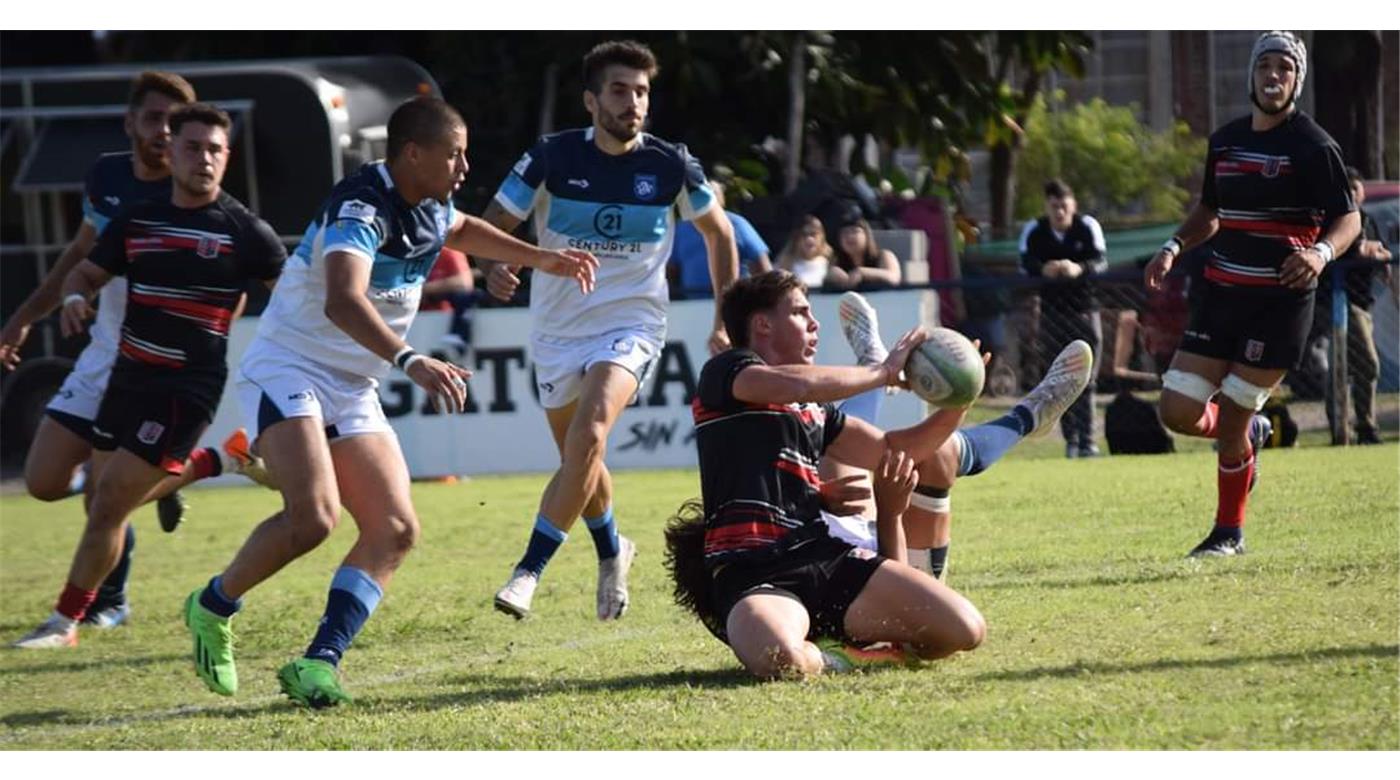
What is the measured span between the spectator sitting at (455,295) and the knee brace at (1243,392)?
26.2 ft

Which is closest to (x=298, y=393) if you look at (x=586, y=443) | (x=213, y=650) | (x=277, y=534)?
(x=277, y=534)

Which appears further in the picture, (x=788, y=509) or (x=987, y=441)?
(x=987, y=441)

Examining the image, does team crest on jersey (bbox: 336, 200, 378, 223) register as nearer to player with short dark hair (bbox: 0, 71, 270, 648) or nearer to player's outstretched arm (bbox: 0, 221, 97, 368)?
player with short dark hair (bbox: 0, 71, 270, 648)

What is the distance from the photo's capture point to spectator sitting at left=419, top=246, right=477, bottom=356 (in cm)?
1597

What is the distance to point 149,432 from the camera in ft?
28.3

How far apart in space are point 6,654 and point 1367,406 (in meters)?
9.88

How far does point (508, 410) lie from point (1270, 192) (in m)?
→ 8.12

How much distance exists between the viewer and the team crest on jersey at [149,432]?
8609mm

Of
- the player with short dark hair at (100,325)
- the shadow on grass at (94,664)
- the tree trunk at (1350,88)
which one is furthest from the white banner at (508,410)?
the shadow on grass at (94,664)

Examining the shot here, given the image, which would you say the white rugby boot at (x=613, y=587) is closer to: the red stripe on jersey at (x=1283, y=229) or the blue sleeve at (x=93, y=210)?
the blue sleeve at (x=93, y=210)

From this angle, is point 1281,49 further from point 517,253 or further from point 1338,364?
point 1338,364

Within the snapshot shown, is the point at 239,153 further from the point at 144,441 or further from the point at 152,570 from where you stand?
the point at 144,441

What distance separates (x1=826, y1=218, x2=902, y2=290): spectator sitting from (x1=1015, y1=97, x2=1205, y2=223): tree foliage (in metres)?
13.8

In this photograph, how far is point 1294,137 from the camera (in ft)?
29.1
